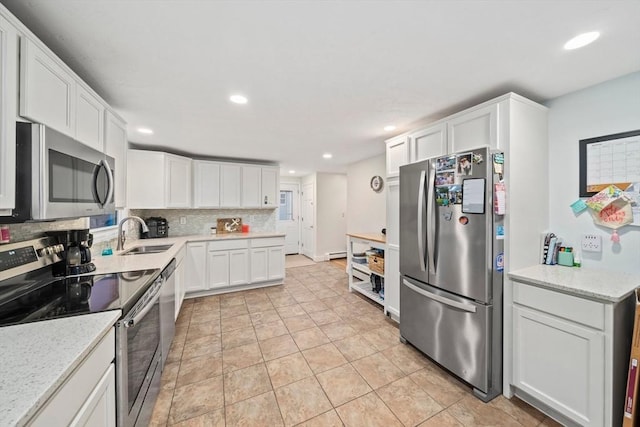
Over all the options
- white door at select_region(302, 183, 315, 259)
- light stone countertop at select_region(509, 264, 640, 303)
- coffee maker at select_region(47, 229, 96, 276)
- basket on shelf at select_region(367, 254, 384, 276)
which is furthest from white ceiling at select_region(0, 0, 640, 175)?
white door at select_region(302, 183, 315, 259)

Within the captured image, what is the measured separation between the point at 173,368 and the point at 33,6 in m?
2.46

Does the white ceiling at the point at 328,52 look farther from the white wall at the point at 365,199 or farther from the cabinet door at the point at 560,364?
the white wall at the point at 365,199

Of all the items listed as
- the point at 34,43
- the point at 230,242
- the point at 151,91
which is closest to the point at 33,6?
the point at 34,43

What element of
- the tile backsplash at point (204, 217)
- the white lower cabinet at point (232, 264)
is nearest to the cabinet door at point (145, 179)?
the tile backsplash at point (204, 217)

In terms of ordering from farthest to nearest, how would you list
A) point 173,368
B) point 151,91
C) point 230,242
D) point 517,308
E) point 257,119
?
point 230,242 < point 257,119 < point 173,368 < point 151,91 < point 517,308

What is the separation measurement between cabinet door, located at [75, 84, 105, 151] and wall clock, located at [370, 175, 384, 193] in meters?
3.60

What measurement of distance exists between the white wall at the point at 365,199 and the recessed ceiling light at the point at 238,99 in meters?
2.72

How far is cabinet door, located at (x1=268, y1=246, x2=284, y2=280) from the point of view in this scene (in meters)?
4.12

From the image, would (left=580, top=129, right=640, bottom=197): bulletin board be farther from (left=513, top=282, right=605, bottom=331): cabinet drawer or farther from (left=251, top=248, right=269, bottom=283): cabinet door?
(left=251, top=248, right=269, bottom=283): cabinet door

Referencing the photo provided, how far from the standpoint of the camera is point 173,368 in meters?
2.04

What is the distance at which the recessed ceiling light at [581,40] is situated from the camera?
50.0 inches

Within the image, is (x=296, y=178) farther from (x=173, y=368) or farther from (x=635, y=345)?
(x=635, y=345)

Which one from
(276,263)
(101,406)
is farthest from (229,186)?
(101,406)

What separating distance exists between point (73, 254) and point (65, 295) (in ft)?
1.60
